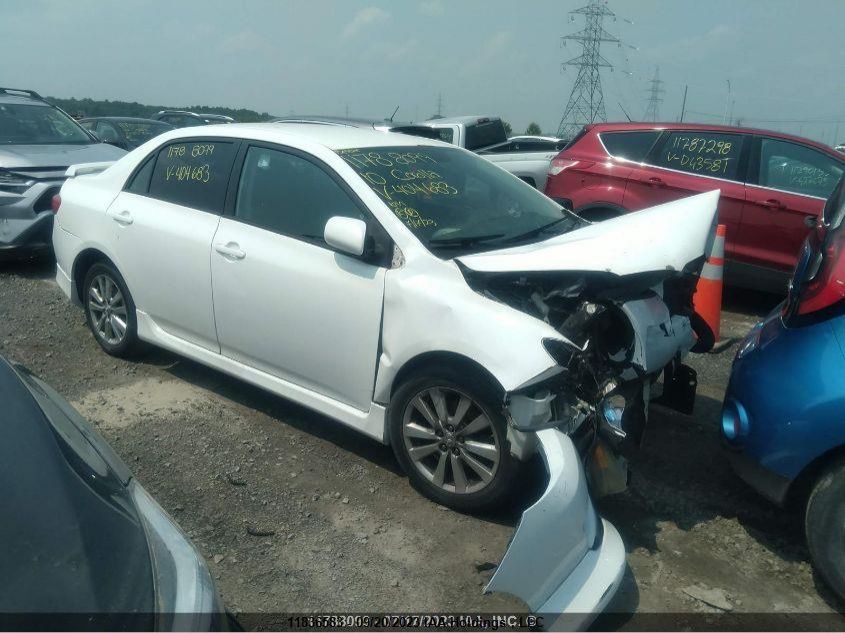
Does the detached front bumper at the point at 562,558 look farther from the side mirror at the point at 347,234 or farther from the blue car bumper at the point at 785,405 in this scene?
the side mirror at the point at 347,234

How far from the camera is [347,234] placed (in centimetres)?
348

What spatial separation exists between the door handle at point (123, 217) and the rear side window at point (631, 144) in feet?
15.5

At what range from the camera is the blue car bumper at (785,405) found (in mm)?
2791

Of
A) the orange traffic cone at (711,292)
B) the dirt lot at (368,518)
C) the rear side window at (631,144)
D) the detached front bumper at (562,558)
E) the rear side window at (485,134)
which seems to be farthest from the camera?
the rear side window at (485,134)

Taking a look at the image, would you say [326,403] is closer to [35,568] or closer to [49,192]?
[35,568]

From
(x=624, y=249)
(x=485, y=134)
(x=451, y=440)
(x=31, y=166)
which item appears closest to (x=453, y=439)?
(x=451, y=440)

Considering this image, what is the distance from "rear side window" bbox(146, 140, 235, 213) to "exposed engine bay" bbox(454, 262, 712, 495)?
1793 mm

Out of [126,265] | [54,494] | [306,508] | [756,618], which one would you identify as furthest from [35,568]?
[126,265]

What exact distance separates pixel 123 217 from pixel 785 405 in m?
3.91

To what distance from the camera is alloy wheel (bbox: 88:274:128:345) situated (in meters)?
4.97

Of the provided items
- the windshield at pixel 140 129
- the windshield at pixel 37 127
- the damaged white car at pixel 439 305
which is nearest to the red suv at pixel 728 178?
the damaged white car at pixel 439 305

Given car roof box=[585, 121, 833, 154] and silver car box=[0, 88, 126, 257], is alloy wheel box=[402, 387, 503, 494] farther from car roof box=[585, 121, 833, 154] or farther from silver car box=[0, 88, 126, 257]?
silver car box=[0, 88, 126, 257]

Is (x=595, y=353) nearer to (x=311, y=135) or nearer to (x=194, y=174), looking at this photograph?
(x=311, y=135)

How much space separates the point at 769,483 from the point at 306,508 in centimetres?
202
